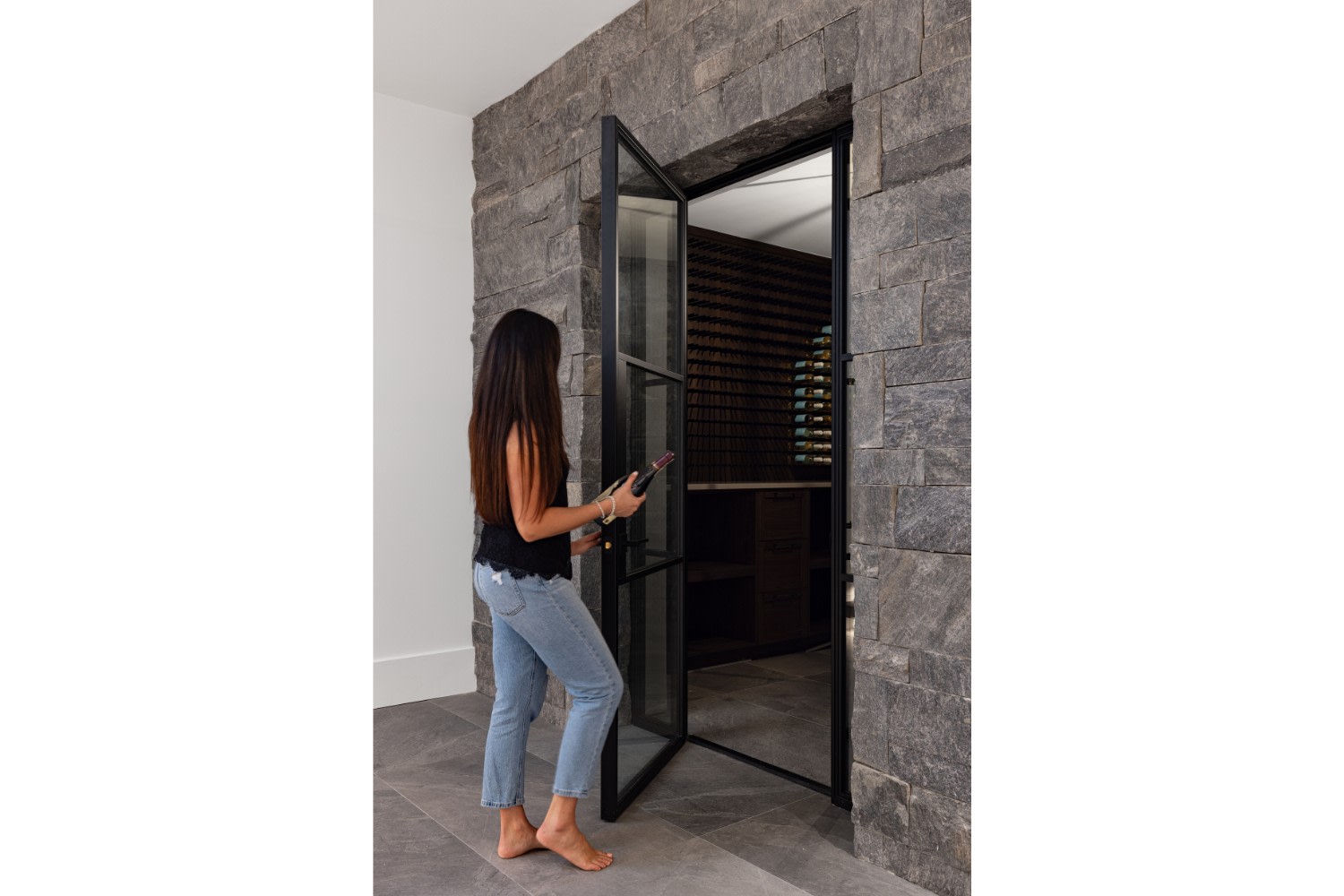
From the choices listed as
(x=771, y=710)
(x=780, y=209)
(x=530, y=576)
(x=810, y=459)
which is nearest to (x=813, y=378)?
(x=810, y=459)

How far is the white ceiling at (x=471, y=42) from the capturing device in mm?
3014

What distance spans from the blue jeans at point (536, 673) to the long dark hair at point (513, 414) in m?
0.20

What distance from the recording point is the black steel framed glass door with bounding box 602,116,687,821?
229 centimetres

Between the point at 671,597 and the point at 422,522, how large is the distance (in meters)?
1.50

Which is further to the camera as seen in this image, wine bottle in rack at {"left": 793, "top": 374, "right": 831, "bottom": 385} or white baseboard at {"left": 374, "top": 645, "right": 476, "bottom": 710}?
wine bottle in rack at {"left": 793, "top": 374, "right": 831, "bottom": 385}

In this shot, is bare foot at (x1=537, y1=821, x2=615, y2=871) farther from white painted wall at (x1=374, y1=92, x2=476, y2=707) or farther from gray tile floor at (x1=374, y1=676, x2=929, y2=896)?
white painted wall at (x1=374, y1=92, x2=476, y2=707)

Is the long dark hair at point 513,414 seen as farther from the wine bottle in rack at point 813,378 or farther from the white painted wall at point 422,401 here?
the wine bottle in rack at point 813,378

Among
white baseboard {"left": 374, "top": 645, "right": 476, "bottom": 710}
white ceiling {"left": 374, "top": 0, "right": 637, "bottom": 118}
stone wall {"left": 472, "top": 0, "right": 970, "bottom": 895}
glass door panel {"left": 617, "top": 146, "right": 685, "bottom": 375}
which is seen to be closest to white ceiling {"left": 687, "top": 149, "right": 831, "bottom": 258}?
white ceiling {"left": 374, "top": 0, "right": 637, "bottom": 118}

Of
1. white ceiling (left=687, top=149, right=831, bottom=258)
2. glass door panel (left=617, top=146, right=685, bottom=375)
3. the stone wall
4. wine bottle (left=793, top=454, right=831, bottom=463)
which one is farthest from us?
wine bottle (left=793, top=454, right=831, bottom=463)

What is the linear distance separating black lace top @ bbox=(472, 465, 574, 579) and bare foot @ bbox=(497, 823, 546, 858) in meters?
0.71

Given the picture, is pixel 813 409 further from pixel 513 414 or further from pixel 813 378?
pixel 513 414

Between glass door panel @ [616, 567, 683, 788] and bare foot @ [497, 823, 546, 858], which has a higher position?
glass door panel @ [616, 567, 683, 788]
